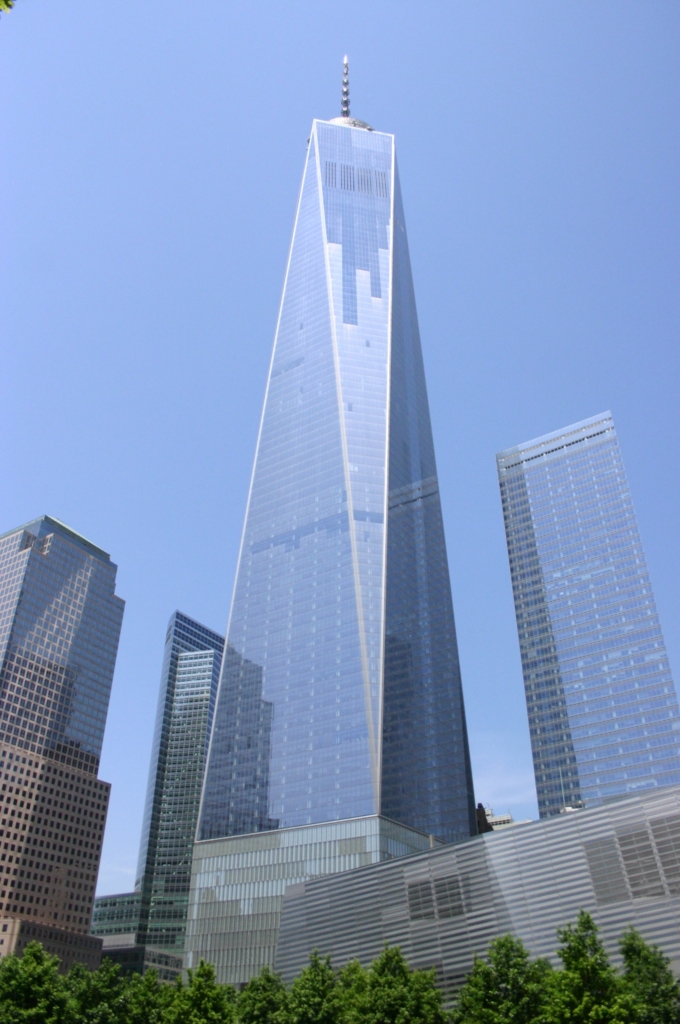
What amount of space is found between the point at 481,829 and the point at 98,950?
90781mm

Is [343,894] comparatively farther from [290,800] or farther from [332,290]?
[332,290]

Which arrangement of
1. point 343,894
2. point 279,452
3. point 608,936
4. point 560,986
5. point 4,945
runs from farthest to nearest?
1. point 279,452
2. point 4,945
3. point 343,894
4. point 608,936
5. point 560,986

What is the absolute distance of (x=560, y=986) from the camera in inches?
2125

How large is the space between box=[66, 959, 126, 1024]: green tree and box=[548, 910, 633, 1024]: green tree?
41.1 metres

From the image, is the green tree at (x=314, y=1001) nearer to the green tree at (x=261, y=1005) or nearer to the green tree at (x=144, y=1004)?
the green tree at (x=261, y=1005)

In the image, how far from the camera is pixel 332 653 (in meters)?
153

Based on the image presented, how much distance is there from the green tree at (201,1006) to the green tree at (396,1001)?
980cm

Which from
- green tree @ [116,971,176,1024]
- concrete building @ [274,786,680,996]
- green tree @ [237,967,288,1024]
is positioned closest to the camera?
green tree @ [237,967,288,1024]

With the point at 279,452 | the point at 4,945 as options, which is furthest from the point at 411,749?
the point at 4,945

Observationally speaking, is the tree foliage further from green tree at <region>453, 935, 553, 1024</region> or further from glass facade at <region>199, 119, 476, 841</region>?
glass facade at <region>199, 119, 476, 841</region>

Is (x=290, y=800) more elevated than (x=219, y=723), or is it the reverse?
(x=219, y=723)

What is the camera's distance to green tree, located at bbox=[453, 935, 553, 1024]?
56969 mm

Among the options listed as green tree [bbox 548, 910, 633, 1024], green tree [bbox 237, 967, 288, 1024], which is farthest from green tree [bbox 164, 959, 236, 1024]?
green tree [bbox 548, 910, 633, 1024]

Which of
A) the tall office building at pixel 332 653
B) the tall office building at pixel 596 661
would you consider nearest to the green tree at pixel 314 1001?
the tall office building at pixel 332 653
